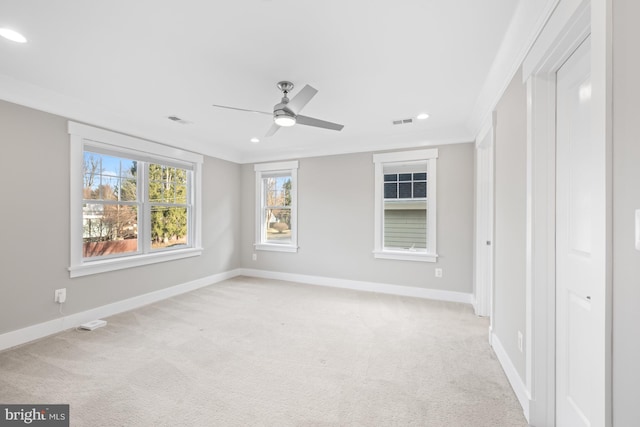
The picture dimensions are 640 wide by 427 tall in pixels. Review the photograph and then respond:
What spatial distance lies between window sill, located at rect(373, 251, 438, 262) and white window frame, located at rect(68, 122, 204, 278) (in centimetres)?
306

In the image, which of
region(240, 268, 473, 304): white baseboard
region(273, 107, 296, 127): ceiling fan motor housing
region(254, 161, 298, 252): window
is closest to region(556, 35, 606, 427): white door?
region(273, 107, 296, 127): ceiling fan motor housing

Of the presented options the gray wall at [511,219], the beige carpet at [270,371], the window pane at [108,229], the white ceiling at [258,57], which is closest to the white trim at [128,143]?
the white ceiling at [258,57]

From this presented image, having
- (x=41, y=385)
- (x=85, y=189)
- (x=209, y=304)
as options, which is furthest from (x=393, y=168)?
(x=41, y=385)

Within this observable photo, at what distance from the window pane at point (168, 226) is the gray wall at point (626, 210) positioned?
4740mm

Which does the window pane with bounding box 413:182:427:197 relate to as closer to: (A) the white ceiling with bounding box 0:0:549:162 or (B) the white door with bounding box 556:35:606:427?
(A) the white ceiling with bounding box 0:0:549:162

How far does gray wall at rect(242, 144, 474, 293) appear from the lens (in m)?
4.14

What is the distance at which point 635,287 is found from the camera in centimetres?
83

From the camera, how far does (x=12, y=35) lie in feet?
6.55

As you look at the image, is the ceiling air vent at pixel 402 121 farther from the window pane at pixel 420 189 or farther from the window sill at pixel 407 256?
the window sill at pixel 407 256

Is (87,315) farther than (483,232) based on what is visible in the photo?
No

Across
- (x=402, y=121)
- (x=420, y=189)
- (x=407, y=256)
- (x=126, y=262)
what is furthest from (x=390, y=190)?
(x=126, y=262)

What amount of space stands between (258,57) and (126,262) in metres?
3.15

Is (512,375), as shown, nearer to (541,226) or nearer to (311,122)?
(541,226)

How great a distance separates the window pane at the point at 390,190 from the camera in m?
4.64
